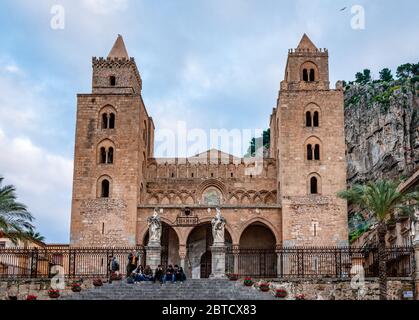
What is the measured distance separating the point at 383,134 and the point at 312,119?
19.8 meters

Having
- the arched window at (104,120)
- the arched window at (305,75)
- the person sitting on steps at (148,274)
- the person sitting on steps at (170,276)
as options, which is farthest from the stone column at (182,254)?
the arched window at (305,75)

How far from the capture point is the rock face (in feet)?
183

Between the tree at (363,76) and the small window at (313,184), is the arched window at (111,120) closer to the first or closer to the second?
the small window at (313,184)

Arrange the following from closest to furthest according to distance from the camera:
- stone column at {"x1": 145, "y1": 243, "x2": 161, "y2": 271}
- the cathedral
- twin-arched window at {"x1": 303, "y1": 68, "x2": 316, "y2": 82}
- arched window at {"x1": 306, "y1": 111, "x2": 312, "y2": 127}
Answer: stone column at {"x1": 145, "y1": 243, "x2": 161, "y2": 271} < the cathedral < arched window at {"x1": 306, "y1": 111, "x2": 312, "y2": 127} < twin-arched window at {"x1": 303, "y1": 68, "x2": 316, "y2": 82}

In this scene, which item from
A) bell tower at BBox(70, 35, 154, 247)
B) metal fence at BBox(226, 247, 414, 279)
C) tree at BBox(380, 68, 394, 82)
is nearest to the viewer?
metal fence at BBox(226, 247, 414, 279)

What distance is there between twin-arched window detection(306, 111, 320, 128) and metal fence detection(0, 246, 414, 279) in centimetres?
878

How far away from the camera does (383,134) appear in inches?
2296

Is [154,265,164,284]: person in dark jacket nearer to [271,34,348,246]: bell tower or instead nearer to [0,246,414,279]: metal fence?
[0,246,414,279]: metal fence

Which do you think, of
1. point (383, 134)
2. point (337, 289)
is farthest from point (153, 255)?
point (383, 134)

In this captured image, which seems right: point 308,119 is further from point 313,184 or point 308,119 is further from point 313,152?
point 313,184

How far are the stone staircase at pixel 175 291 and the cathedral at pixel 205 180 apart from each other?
12.3 metres

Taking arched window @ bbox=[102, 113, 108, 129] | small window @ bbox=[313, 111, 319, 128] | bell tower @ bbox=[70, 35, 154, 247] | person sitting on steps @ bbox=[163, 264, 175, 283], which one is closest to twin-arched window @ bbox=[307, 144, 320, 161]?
small window @ bbox=[313, 111, 319, 128]
